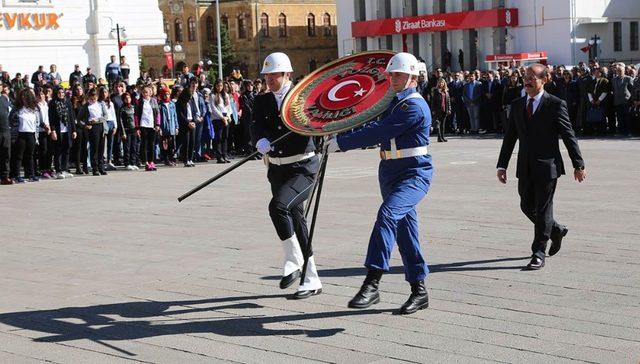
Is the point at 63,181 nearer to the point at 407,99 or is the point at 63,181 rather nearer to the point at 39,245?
the point at 39,245

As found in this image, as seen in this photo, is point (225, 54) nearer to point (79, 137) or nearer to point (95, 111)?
point (79, 137)

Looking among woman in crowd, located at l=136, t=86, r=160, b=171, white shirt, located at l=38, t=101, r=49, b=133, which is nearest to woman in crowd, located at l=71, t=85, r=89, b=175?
white shirt, located at l=38, t=101, r=49, b=133

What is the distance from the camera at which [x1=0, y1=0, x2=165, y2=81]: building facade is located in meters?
40.0

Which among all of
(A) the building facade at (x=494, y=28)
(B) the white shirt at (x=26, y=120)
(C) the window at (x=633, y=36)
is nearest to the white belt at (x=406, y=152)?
(B) the white shirt at (x=26, y=120)

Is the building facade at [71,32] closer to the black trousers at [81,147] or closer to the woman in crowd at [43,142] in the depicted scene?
the black trousers at [81,147]

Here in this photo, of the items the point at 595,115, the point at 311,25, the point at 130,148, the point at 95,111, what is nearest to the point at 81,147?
the point at 95,111

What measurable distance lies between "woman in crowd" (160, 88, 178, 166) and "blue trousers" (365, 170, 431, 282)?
596 inches

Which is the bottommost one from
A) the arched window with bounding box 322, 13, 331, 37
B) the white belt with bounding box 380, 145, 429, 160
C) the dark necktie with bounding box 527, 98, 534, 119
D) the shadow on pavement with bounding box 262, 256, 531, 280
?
the shadow on pavement with bounding box 262, 256, 531, 280

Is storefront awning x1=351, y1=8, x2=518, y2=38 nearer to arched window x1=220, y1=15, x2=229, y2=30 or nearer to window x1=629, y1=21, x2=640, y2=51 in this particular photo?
window x1=629, y1=21, x2=640, y2=51

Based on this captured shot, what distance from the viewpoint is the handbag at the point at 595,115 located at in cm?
2752

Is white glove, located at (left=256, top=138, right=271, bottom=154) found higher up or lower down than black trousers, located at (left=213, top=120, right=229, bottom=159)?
higher up

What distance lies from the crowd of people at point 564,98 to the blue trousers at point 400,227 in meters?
17.3

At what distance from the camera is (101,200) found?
17.2m

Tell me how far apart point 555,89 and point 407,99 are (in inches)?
791
